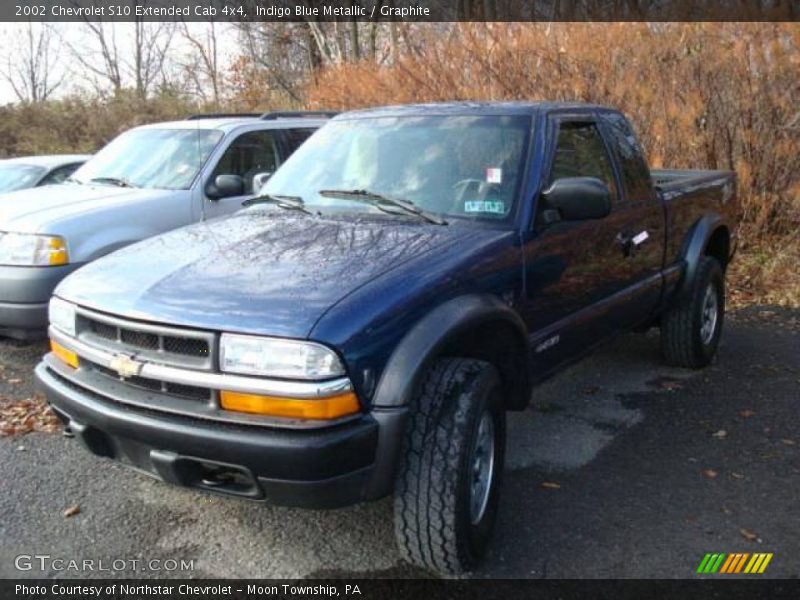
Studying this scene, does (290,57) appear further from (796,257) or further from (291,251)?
(291,251)

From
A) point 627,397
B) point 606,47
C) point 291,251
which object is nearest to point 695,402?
point 627,397

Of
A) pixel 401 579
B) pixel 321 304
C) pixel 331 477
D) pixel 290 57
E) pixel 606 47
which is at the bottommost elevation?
pixel 401 579

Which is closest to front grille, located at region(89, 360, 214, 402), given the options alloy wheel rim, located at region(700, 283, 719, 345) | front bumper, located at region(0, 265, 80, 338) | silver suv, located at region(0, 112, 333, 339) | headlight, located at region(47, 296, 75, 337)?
headlight, located at region(47, 296, 75, 337)

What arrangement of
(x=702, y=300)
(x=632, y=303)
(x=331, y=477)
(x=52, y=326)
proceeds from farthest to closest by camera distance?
(x=702, y=300) < (x=632, y=303) < (x=52, y=326) < (x=331, y=477)

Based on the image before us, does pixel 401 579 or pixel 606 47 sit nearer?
pixel 401 579

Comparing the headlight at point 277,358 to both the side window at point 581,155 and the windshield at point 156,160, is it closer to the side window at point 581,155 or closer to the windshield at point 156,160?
the side window at point 581,155

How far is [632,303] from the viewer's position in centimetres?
459

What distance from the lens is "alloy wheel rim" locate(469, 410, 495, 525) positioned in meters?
3.06

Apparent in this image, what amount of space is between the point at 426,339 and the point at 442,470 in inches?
19.0

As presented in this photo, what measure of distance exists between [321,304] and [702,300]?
372 centimetres

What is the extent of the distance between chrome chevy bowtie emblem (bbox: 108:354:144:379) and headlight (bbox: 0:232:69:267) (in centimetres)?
270

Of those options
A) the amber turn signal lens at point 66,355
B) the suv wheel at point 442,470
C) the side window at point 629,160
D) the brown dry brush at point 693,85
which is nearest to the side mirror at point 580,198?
the suv wheel at point 442,470
